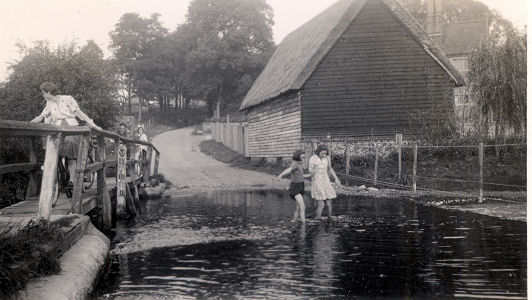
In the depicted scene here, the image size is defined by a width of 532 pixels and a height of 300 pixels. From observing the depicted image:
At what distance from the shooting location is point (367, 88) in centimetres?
2038

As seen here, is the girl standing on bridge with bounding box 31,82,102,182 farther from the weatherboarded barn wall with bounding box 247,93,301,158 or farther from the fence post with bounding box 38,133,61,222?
the weatherboarded barn wall with bounding box 247,93,301,158

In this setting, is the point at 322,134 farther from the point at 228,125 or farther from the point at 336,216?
the point at 228,125

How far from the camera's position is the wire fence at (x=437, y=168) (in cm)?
1408

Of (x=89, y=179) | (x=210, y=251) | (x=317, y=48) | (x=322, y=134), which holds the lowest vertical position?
(x=210, y=251)

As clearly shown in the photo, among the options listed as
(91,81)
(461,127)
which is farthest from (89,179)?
(461,127)

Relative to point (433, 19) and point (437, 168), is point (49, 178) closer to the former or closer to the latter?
point (437, 168)

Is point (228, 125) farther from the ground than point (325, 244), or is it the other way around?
point (228, 125)

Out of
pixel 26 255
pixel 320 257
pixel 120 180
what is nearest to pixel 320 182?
pixel 120 180

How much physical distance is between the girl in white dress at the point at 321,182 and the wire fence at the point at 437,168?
3.94 m

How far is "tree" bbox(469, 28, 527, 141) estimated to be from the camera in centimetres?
1623

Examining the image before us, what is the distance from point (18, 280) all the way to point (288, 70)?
20.6 meters

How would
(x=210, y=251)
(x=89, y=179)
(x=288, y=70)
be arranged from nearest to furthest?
1. (x=210, y=251)
2. (x=89, y=179)
3. (x=288, y=70)

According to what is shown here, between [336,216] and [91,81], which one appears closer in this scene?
[336,216]

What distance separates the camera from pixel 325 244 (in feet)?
23.2
